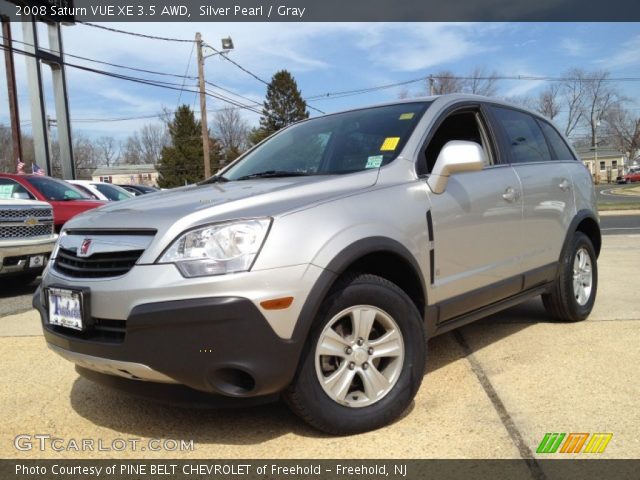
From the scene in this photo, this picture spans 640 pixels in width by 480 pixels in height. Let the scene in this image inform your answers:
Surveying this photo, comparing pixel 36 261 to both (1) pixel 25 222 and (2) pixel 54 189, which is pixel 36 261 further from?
(2) pixel 54 189

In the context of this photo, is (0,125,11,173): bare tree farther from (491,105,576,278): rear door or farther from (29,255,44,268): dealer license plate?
(491,105,576,278): rear door

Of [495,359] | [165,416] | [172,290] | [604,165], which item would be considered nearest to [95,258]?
[172,290]

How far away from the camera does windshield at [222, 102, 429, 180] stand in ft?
10.5

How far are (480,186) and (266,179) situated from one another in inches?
53.3

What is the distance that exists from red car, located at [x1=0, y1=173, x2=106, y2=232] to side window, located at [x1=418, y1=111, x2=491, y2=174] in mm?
6465

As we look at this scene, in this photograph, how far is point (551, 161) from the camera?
170 inches

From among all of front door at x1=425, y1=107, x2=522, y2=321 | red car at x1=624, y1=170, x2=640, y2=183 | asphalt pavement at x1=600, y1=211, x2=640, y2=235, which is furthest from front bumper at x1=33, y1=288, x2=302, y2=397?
red car at x1=624, y1=170, x2=640, y2=183

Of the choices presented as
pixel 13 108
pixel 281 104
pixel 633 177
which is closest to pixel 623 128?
pixel 633 177

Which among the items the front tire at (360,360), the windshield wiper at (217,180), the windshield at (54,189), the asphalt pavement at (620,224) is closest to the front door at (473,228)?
the front tire at (360,360)

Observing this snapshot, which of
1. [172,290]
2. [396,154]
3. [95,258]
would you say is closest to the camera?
[172,290]

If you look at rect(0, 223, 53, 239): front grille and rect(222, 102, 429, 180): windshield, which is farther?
rect(0, 223, 53, 239): front grille

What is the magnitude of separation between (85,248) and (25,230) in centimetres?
510

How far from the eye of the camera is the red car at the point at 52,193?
8578mm

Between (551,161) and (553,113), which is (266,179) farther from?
(553,113)
